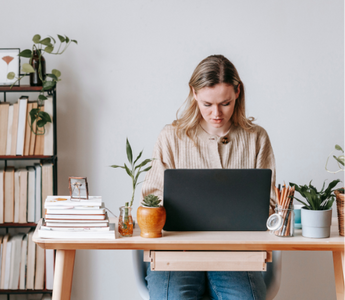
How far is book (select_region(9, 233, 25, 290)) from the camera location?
85.1 inches

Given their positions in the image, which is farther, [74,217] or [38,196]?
[38,196]

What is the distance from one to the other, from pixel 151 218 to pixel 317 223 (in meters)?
0.53

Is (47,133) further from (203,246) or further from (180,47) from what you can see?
(203,246)

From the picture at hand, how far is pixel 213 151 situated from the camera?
1728 millimetres

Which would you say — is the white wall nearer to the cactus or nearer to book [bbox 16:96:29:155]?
book [bbox 16:96:29:155]

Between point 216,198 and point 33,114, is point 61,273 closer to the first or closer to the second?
point 216,198

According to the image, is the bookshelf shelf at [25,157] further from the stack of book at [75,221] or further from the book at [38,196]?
the stack of book at [75,221]

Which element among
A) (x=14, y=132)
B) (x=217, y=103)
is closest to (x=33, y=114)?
(x=14, y=132)

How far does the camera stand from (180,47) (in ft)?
7.81

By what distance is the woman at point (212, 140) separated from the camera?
4.62 feet

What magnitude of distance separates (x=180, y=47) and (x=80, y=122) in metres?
0.79

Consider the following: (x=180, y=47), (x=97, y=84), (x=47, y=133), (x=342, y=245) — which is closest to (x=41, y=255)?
(x=47, y=133)

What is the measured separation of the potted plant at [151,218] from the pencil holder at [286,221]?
375mm

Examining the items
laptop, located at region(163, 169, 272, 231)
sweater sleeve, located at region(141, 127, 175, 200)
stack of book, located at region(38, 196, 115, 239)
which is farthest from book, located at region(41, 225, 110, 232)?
sweater sleeve, located at region(141, 127, 175, 200)
